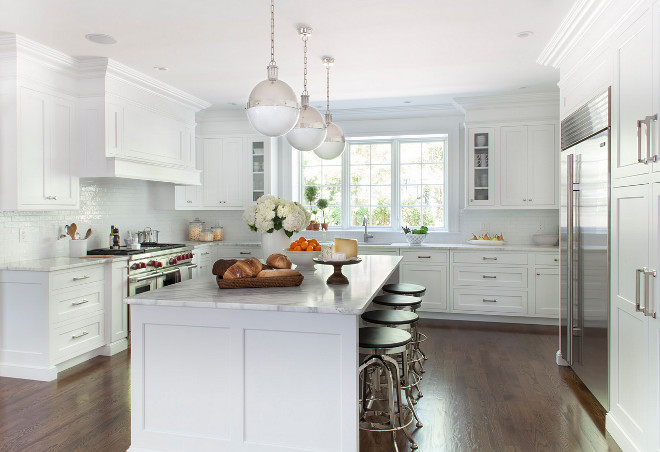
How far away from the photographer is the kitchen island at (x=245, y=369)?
235 cm

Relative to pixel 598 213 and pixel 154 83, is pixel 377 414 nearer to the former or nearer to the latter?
pixel 598 213

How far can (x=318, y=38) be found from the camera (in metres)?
3.97

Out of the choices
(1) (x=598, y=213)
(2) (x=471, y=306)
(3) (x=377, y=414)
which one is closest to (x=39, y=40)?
(3) (x=377, y=414)

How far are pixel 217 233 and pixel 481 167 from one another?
12.2 ft

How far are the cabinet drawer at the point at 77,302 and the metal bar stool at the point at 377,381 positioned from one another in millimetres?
2583

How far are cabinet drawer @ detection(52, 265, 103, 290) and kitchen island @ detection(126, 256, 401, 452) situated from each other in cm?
189

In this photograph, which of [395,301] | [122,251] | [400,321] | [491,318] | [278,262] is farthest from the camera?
[491,318]

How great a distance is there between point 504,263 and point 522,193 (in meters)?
0.89

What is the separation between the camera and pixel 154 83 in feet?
17.3

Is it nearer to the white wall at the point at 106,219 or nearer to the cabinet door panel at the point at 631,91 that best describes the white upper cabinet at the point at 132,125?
the white wall at the point at 106,219

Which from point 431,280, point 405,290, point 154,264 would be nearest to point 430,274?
point 431,280

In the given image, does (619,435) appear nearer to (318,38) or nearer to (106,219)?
(318,38)

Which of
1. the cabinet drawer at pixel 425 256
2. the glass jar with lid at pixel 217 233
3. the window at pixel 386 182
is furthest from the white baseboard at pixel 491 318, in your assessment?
the glass jar with lid at pixel 217 233

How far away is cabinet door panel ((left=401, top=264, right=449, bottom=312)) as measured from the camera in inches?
240
